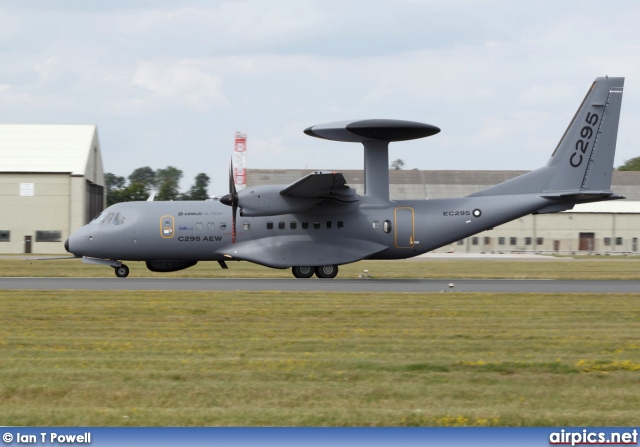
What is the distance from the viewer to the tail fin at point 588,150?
96.7ft

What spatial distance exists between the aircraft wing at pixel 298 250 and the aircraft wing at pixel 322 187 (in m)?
1.64

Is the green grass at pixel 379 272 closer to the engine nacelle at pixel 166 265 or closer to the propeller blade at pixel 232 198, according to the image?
the engine nacelle at pixel 166 265

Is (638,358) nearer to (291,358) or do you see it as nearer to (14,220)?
(291,358)

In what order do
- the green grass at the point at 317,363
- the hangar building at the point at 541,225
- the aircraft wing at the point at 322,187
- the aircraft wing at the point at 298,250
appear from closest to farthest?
1. the green grass at the point at 317,363
2. the aircraft wing at the point at 322,187
3. the aircraft wing at the point at 298,250
4. the hangar building at the point at 541,225

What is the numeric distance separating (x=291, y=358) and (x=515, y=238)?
215 feet

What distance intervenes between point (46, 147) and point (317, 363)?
60176mm

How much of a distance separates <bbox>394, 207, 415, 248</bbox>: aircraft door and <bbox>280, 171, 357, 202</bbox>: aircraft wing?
1.79 meters

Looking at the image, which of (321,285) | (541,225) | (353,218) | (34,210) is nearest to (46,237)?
(34,210)

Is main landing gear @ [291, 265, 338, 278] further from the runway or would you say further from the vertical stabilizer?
the vertical stabilizer

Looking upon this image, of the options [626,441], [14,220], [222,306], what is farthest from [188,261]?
[14,220]

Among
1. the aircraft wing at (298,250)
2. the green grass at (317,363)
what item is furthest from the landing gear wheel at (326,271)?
the green grass at (317,363)

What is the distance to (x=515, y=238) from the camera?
246 ft

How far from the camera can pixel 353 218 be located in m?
29.0

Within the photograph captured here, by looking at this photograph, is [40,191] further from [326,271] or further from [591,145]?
[591,145]
